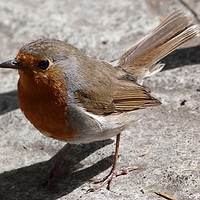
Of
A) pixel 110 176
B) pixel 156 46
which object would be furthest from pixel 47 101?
pixel 156 46

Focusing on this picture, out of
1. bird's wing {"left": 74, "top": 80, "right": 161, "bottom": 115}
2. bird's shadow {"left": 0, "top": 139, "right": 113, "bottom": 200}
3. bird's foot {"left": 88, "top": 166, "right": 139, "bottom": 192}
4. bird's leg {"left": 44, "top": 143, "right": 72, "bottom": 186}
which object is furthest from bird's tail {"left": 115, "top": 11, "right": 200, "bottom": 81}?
bird's leg {"left": 44, "top": 143, "right": 72, "bottom": 186}

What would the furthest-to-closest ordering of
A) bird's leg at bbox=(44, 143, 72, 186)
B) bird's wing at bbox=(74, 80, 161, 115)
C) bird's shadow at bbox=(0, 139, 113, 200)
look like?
bird's leg at bbox=(44, 143, 72, 186) → bird's shadow at bbox=(0, 139, 113, 200) → bird's wing at bbox=(74, 80, 161, 115)

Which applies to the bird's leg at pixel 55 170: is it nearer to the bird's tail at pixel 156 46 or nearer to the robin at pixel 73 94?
the robin at pixel 73 94

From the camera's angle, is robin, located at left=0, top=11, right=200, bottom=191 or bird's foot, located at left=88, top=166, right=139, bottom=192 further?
bird's foot, located at left=88, top=166, right=139, bottom=192

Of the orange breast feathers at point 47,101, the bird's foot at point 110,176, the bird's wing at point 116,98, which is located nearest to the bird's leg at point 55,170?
the bird's foot at point 110,176

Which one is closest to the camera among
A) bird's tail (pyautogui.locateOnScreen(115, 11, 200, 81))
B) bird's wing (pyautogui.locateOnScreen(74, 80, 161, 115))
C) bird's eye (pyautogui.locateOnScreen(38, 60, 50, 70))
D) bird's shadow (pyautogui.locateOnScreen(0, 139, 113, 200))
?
bird's eye (pyautogui.locateOnScreen(38, 60, 50, 70))

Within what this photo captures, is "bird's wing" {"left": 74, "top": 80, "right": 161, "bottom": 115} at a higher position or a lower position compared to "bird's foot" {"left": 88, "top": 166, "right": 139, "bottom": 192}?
higher

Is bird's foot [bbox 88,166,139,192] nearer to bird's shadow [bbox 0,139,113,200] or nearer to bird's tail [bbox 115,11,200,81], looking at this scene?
bird's shadow [bbox 0,139,113,200]

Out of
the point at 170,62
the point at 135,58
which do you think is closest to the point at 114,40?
the point at 170,62
